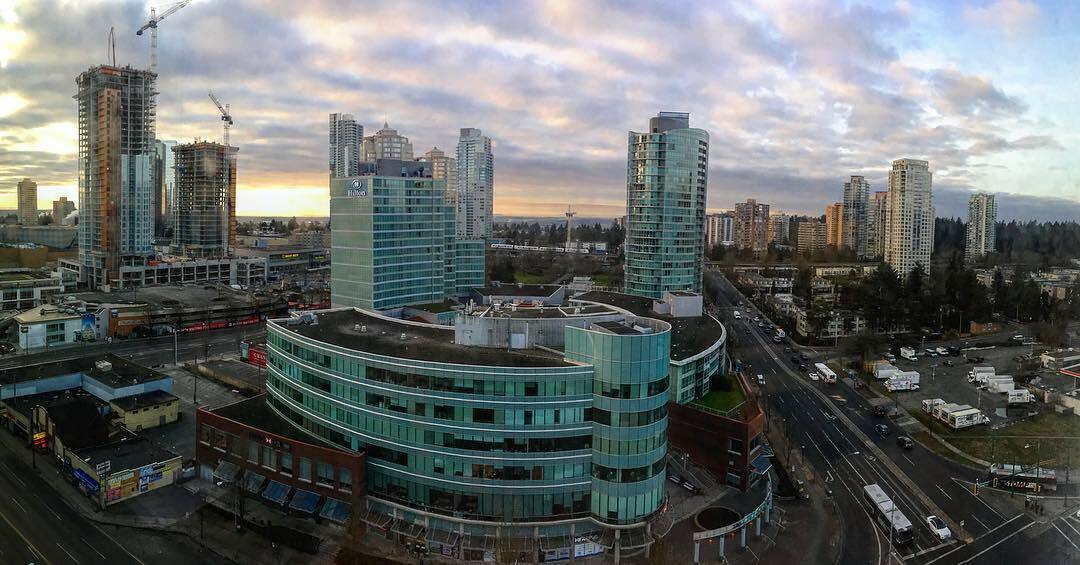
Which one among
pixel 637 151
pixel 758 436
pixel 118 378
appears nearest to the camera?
pixel 758 436

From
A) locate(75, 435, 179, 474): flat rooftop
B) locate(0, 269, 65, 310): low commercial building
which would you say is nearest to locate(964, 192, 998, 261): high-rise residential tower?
locate(75, 435, 179, 474): flat rooftop

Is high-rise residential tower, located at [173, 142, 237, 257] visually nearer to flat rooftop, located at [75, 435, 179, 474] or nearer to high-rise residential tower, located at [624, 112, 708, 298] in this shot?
high-rise residential tower, located at [624, 112, 708, 298]

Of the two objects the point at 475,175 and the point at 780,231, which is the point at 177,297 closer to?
the point at 475,175

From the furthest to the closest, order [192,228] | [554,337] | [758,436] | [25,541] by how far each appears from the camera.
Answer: [192,228]
[758,436]
[554,337]
[25,541]

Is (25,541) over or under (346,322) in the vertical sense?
under

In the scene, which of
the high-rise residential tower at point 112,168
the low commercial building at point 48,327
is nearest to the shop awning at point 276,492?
the low commercial building at point 48,327

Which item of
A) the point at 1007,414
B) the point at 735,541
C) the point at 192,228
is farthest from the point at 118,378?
the point at 192,228

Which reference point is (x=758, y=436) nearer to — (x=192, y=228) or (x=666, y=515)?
(x=666, y=515)

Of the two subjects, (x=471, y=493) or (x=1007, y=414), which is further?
(x=1007, y=414)
